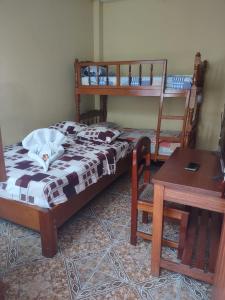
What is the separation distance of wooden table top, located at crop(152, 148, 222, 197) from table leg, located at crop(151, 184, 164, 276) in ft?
0.28

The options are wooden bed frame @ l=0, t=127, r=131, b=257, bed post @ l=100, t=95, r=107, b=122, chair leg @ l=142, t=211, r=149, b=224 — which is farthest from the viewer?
bed post @ l=100, t=95, r=107, b=122

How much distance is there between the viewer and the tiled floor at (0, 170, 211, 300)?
146cm

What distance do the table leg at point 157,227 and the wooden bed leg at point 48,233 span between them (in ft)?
2.45

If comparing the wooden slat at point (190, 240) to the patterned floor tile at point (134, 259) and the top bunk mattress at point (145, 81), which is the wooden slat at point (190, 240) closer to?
the patterned floor tile at point (134, 259)

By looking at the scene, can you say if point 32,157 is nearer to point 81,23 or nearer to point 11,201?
point 11,201

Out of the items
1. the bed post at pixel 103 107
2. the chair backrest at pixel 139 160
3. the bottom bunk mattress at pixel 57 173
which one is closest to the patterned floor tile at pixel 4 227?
the bottom bunk mattress at pixel 57 173

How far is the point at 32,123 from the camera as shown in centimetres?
298

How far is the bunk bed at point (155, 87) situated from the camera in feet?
9.12

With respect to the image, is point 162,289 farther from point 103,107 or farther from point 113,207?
point 103,107

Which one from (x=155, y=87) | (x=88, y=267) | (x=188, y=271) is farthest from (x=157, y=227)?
(x=155, y=87)

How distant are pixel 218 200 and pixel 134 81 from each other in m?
2.20

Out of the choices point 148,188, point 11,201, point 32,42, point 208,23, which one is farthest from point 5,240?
point 208,23

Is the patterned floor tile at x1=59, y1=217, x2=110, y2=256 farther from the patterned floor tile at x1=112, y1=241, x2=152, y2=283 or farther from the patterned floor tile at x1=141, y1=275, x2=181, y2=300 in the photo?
the patterned floor tile at x1=141, y1=275, x2=181, y2=300

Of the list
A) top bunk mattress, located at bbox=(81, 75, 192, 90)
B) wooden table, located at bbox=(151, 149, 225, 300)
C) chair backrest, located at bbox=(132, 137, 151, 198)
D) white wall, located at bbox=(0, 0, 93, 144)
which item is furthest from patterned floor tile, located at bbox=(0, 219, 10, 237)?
top bunk mattress, located at bbox=(81, 75, 192, 90)
